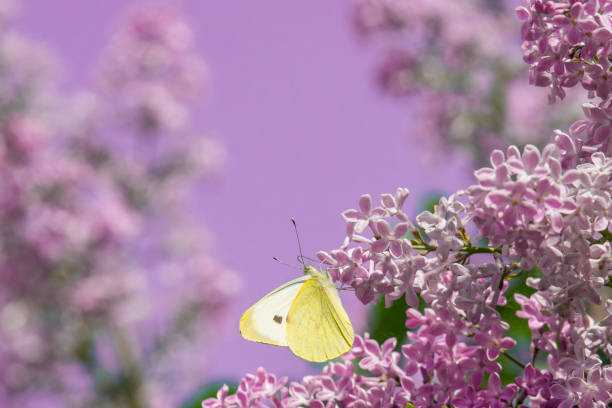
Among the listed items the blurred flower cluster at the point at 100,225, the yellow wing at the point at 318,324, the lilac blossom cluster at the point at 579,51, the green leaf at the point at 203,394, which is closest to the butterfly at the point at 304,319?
the yellow wing at the point at 318,324

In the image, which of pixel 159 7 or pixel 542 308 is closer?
pixel 542 308

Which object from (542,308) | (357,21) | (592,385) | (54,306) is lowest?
(592,385)

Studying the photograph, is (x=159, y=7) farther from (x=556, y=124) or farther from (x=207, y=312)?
(x=556, y=124)

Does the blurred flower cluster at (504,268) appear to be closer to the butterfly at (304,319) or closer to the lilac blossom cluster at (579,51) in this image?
the lilac blossom cluster at (579,51)

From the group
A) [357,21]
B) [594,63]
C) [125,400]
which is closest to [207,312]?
[125,400]

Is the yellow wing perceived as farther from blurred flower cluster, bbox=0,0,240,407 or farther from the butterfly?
blurred flower cluster, bbox=0,0,240,407

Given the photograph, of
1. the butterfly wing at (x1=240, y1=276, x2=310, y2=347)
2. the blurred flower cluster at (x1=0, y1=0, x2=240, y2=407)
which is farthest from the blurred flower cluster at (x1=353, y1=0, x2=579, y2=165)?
the butterfly wing at (x1=240, y1=276, x2=310, y2=347)
